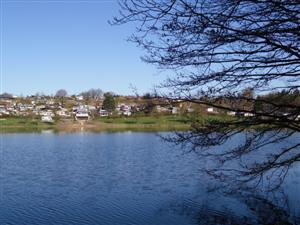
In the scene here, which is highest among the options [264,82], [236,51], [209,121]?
[236,51]

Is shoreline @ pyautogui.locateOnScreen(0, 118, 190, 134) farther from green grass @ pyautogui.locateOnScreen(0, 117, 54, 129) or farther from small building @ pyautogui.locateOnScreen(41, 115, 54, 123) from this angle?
small building @ pyautogui.locateOnScreen(41, 115, 54, 123)

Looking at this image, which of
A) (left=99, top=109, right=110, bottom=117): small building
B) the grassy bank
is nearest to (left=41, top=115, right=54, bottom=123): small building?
the grassy bank

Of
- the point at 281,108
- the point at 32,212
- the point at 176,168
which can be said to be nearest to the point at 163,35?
the point at 281,108

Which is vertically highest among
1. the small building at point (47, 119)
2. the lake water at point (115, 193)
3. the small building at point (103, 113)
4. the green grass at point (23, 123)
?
the small building at point (103, 113)

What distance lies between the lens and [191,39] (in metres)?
6.14

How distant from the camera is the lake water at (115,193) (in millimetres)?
12789

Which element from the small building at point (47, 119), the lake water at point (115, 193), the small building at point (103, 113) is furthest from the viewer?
the small building at point (103, 113)

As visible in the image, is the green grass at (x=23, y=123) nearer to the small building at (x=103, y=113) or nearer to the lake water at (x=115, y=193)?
the small building at (x=103, y=113)

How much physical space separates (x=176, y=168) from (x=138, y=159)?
17.0 feet

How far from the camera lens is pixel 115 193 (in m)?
16.3

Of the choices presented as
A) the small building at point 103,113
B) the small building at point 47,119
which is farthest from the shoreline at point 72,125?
the small building at point 103,113

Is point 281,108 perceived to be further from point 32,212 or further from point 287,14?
point 32,212

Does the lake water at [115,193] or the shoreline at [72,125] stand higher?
the shoreline at [72,125]

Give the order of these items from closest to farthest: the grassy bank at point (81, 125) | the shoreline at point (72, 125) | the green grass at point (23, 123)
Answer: the grassy bank at point (81, 125) → the shoreline at point (72, 125) → the green grass at point (23, 123)
